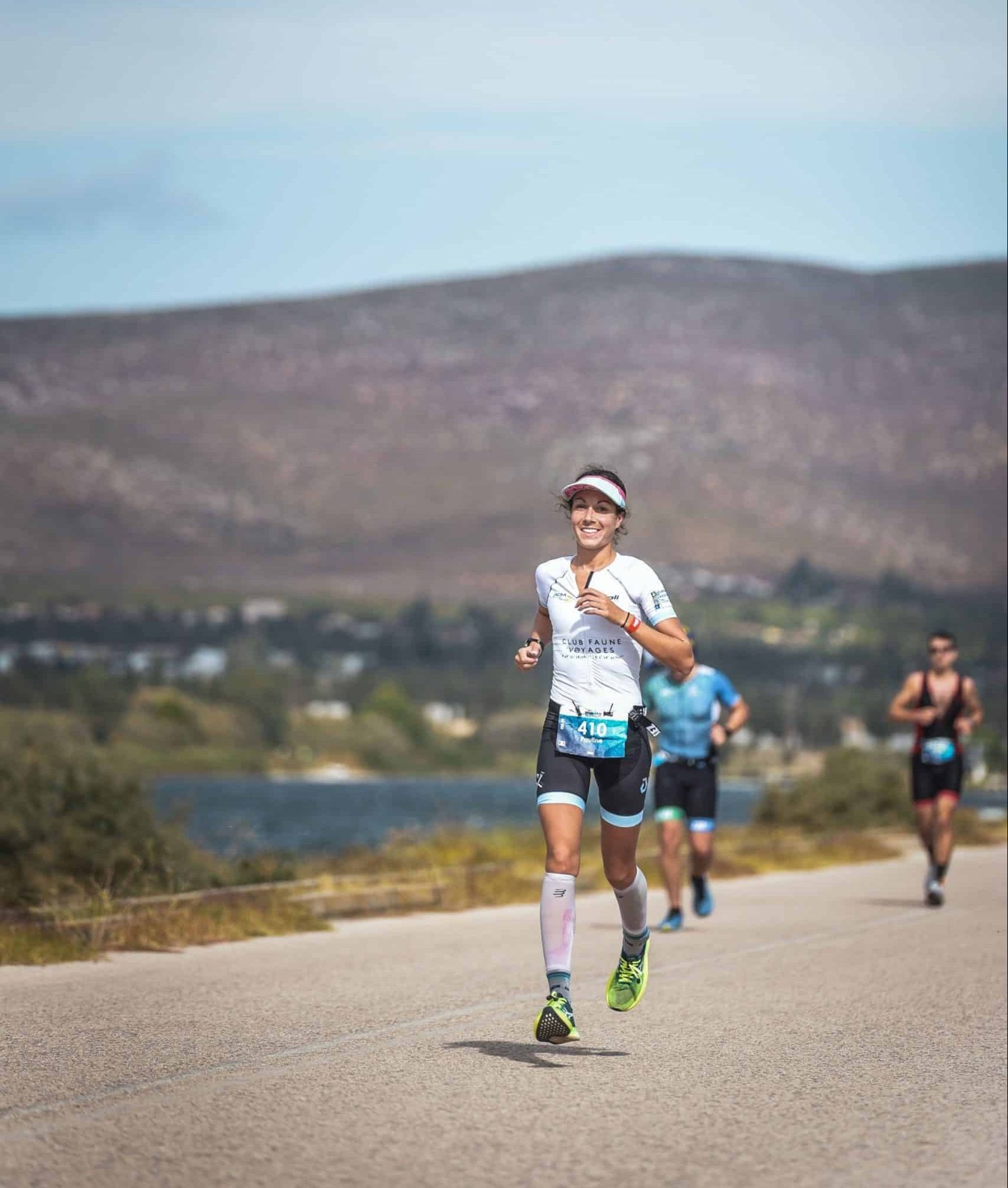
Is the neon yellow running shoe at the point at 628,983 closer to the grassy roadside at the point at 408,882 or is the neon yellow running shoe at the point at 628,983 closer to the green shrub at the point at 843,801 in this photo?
the grassy roadside at the point at 408,882

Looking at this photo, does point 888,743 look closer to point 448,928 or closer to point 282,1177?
point 448,928

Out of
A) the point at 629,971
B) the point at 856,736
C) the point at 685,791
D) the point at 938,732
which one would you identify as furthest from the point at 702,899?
the point at 856,736

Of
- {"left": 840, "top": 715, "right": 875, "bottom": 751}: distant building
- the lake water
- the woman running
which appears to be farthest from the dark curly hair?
{"left": 840, "top": 715, "right": 875, "bottom": 751}: distant building

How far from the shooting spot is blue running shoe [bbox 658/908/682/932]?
51.8 ft

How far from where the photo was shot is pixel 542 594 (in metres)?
9.04

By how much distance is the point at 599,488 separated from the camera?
29.3 feet

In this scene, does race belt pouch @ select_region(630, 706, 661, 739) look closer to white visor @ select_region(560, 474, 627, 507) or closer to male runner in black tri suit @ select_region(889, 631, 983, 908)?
white visor @ select_region(560, 474, 627, 507)

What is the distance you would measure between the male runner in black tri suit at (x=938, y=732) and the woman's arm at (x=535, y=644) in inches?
365

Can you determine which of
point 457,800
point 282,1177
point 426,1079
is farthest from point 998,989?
point 457,800

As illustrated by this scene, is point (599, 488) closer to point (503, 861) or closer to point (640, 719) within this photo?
point (640, 719)

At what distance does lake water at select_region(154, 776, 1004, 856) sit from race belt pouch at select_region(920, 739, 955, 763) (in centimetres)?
803

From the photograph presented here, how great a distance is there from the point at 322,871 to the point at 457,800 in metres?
126

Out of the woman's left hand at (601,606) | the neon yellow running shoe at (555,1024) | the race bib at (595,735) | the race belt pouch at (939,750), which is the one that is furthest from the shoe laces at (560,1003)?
the race belt pouch at (939,750)

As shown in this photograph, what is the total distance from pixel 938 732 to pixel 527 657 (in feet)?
32.6
